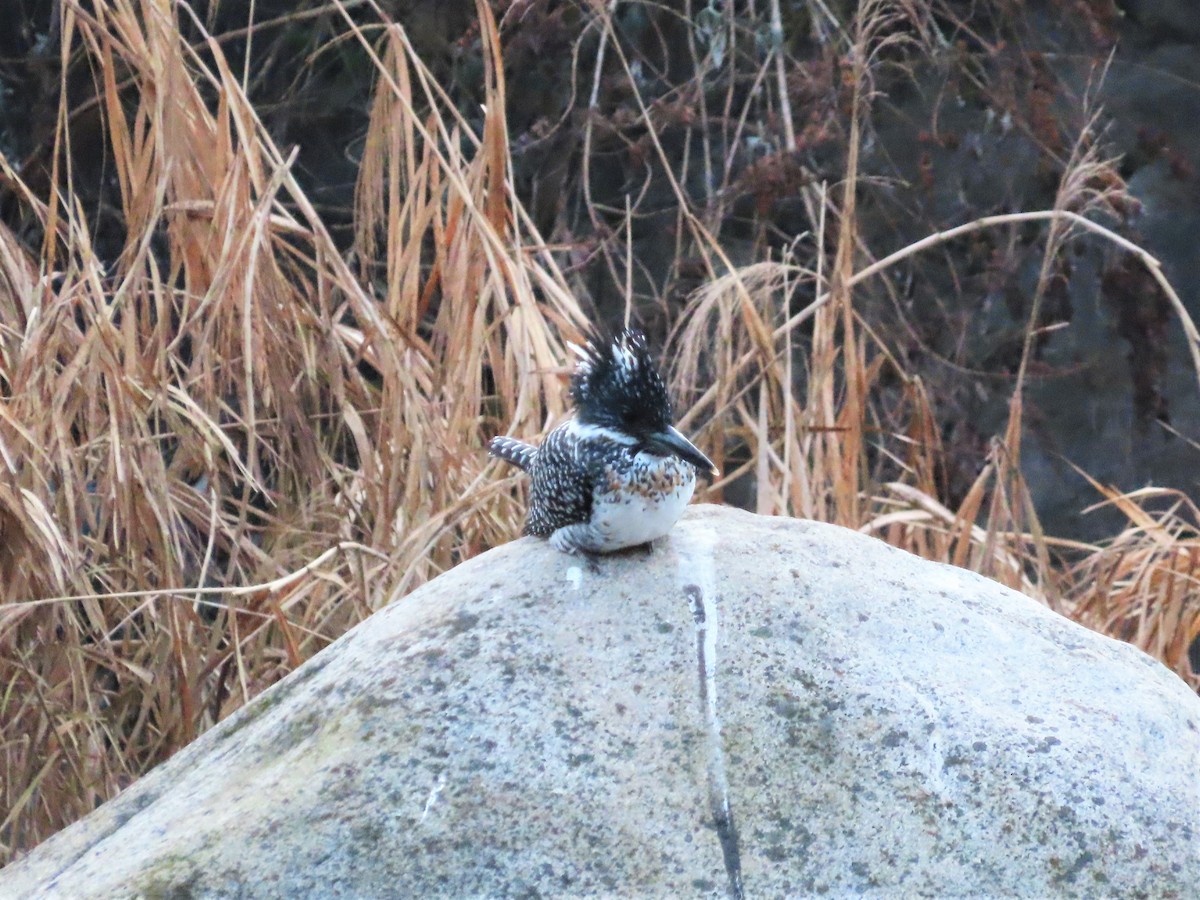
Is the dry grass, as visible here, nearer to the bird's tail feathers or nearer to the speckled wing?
the bird's tail feathers

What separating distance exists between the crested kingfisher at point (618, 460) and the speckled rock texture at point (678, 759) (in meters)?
0.08

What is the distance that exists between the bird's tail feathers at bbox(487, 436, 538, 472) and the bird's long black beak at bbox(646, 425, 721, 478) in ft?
1.16

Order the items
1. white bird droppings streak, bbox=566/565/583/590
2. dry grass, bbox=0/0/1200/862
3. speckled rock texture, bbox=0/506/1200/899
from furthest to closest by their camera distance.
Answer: dry grass, bbox=0/0/1200/862 < white bird droppings streak, bbox=566/565/583/590 < speckled rock texture, bbox=0/506/1200/899

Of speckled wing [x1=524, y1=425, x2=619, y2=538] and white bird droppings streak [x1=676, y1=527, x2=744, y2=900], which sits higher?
speckled wing [x1=524, y1=425, x2=619, y2=538]

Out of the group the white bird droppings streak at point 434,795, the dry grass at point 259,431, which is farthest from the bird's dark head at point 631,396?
the dry grass at point 259,431

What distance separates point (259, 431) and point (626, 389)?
1.43m

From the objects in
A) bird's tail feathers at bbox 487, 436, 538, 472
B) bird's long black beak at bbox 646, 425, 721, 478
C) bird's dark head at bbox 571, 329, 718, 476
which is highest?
bird's dark head at bbox 571, 329, 718, 476

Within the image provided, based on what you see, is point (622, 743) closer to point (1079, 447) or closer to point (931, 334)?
point (931, 334)

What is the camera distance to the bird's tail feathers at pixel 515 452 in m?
2.49

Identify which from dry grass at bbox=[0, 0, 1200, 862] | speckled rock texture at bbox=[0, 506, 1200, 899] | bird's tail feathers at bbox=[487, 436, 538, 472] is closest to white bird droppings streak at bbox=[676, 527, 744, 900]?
speckled rock texture at bbox=[0, 506, 1200, 899]

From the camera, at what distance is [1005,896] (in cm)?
187

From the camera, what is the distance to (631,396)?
2164 millimetres

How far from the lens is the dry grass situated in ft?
8.94

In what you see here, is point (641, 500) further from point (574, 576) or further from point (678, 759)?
point (678, 759)
